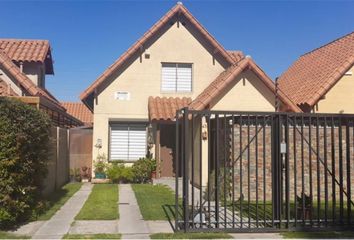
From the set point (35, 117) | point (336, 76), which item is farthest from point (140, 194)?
point (336, 76)

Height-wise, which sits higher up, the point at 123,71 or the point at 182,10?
the point at 182,10

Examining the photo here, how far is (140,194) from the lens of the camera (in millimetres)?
15367

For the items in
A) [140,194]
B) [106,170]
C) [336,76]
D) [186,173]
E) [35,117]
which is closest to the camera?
[186,173]

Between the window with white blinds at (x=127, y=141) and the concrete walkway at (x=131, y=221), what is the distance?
5.91 metres

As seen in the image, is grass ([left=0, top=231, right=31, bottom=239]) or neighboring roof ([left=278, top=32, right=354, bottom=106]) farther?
neighboring roof ([left=278, top=32, right=354, bottom=106])

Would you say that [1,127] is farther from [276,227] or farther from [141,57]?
[141,57]

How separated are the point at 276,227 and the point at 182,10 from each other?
13070 millimetres

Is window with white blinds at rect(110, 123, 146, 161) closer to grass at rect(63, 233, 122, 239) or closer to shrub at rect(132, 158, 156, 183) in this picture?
shrub at rect(132, 158, 156, 183)

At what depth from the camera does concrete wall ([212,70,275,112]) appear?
1738cm

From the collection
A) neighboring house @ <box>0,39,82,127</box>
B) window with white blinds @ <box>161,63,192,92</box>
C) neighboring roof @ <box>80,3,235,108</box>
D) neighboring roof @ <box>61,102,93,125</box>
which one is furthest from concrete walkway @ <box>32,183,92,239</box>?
neighboring roof @ <box>61,102,93,125</box>

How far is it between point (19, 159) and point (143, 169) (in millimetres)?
10366

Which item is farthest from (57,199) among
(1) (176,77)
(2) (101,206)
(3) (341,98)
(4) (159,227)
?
(3) (341,98)

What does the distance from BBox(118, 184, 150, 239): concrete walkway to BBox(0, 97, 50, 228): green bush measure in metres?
2.01

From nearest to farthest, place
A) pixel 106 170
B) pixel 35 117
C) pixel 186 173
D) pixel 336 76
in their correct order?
pixel 186 173
pixel 35 117
pixel 336 76
pixel 106 170
